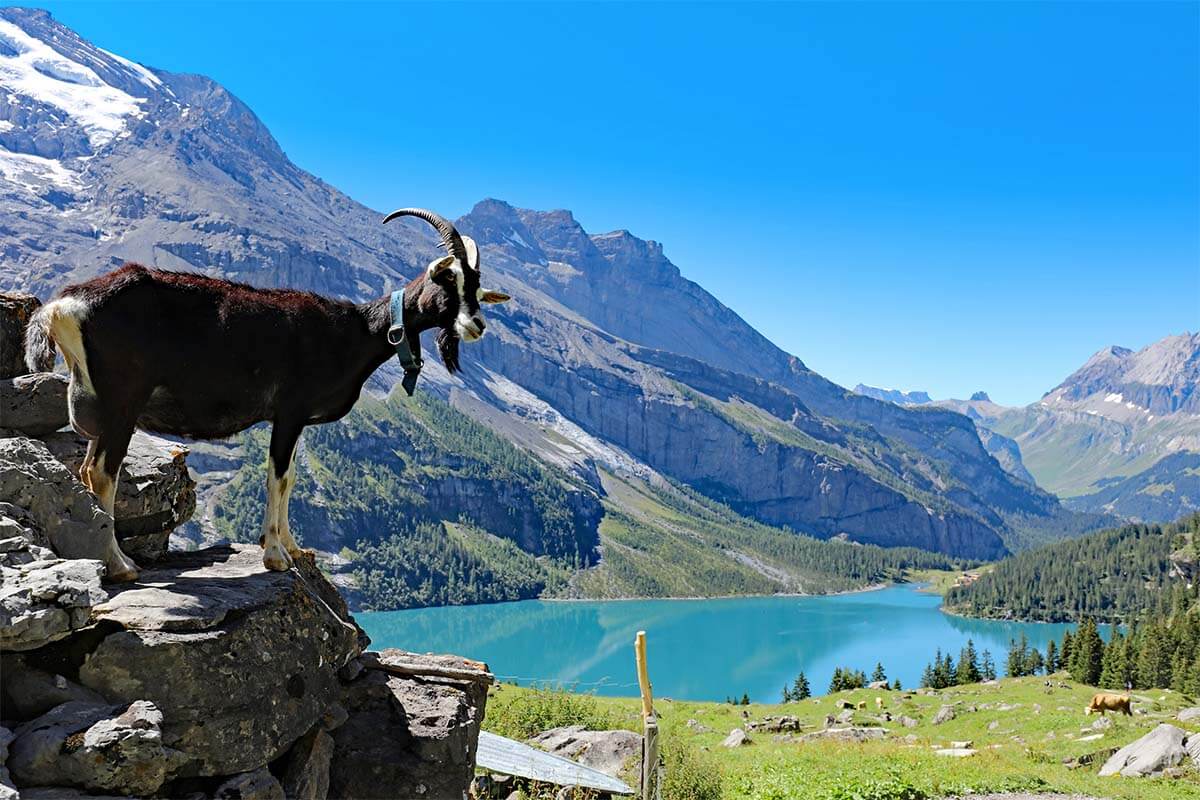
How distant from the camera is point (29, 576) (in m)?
5.11

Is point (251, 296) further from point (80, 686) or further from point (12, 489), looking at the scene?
point (80, 686)

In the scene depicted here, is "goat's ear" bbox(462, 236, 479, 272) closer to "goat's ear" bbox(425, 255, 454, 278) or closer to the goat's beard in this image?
"goat's ear" bbox(425, 255, 454, 278)

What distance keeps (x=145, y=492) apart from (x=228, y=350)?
2.10 metres

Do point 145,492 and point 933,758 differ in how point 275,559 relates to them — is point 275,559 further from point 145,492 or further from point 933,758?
point 933,758

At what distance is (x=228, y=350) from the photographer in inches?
262

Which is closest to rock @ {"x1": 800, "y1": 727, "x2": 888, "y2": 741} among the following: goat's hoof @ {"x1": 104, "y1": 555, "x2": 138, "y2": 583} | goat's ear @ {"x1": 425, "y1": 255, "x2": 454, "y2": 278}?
goat's ear @ {"x1": 425, "y1": 255, "x2": 454, "y2": 278}

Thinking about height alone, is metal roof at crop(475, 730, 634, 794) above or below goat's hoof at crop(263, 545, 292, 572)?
below

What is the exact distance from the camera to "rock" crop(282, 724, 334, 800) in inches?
248

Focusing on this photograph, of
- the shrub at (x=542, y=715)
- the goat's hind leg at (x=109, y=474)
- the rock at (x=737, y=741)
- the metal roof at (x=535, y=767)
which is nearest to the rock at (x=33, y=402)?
the goat's hind leg at (x=109, y=474)

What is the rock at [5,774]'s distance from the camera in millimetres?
4207

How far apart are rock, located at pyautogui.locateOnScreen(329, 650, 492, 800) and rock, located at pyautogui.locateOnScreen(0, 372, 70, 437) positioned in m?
3.85

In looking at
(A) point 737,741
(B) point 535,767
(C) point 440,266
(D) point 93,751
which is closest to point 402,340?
(C) point 440,266

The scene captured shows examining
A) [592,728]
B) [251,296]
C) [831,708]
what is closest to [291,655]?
[251,296]

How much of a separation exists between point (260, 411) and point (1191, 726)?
34358 millimetres
